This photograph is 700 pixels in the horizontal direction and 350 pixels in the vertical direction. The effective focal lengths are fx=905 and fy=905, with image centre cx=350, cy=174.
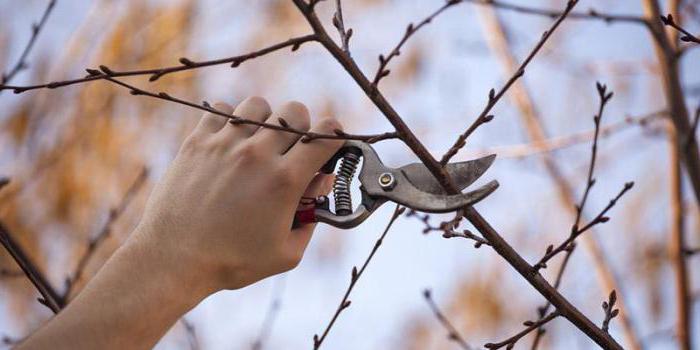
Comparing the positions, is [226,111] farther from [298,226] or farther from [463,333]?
[463,333]

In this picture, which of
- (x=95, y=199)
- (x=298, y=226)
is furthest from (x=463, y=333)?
(x=298, y=226)

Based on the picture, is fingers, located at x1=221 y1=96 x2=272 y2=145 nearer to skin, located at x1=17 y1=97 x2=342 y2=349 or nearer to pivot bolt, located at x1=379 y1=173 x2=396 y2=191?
skin, located at x1=17 y1=97 x2=342 y2=349

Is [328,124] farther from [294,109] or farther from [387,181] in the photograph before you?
[387,181]

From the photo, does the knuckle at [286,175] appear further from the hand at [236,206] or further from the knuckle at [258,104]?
the knuckle at [258,104]

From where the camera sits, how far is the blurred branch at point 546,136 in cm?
249

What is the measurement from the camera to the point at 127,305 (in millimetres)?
1190

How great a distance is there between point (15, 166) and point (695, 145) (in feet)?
10.3

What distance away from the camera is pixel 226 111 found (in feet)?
4.53

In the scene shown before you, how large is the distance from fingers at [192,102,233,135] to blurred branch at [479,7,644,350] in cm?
118

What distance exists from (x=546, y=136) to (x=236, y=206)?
1879 mm

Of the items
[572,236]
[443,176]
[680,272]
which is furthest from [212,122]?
[680,272]

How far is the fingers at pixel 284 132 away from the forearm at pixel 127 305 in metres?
0.21

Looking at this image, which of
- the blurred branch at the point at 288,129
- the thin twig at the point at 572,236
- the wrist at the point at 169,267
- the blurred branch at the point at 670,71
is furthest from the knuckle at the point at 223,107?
the blurred branch at the point at 670,71

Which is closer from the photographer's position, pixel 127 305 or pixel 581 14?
pixel 127 305
